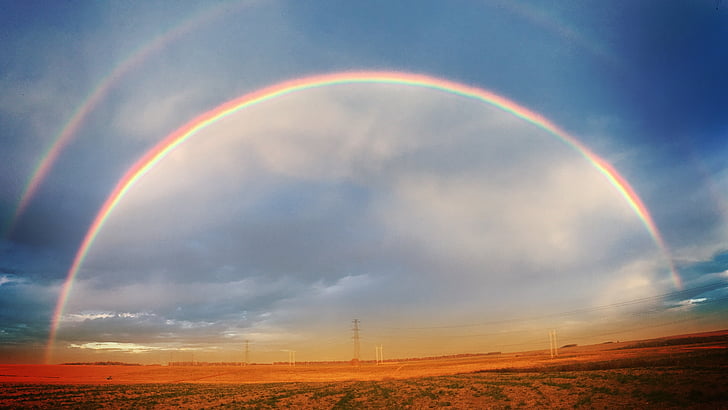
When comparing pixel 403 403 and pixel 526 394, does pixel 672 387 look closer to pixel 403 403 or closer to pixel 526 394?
pixel 526 394

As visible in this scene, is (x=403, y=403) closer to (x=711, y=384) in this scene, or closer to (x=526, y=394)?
(x=526, y=394)

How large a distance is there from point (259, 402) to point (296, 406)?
254 inches

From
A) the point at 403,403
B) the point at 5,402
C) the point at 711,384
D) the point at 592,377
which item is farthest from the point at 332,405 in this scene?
the point at 5,402

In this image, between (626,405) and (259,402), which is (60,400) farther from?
(626,405)

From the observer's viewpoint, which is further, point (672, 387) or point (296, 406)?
point (296, 406)

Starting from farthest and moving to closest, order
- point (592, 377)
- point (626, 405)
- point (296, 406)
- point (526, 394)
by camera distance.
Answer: point (592, 377)
point (296, 406)
point (526, 394)
point (626, 405)

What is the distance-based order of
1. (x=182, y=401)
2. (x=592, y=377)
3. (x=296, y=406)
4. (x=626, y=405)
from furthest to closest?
(x=182, y=401) → (x=592, y=377) → (x=296, y=406) → (x=626, y=405)

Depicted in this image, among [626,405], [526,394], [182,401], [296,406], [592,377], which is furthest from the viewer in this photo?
[182,401]

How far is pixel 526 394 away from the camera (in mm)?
44688

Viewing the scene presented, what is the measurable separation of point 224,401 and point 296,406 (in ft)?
37.9

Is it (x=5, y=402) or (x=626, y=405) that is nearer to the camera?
(x=626, y=405)

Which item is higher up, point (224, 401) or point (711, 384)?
point (711, 384)

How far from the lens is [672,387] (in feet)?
120

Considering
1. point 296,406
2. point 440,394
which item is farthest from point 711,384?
point 296,406
